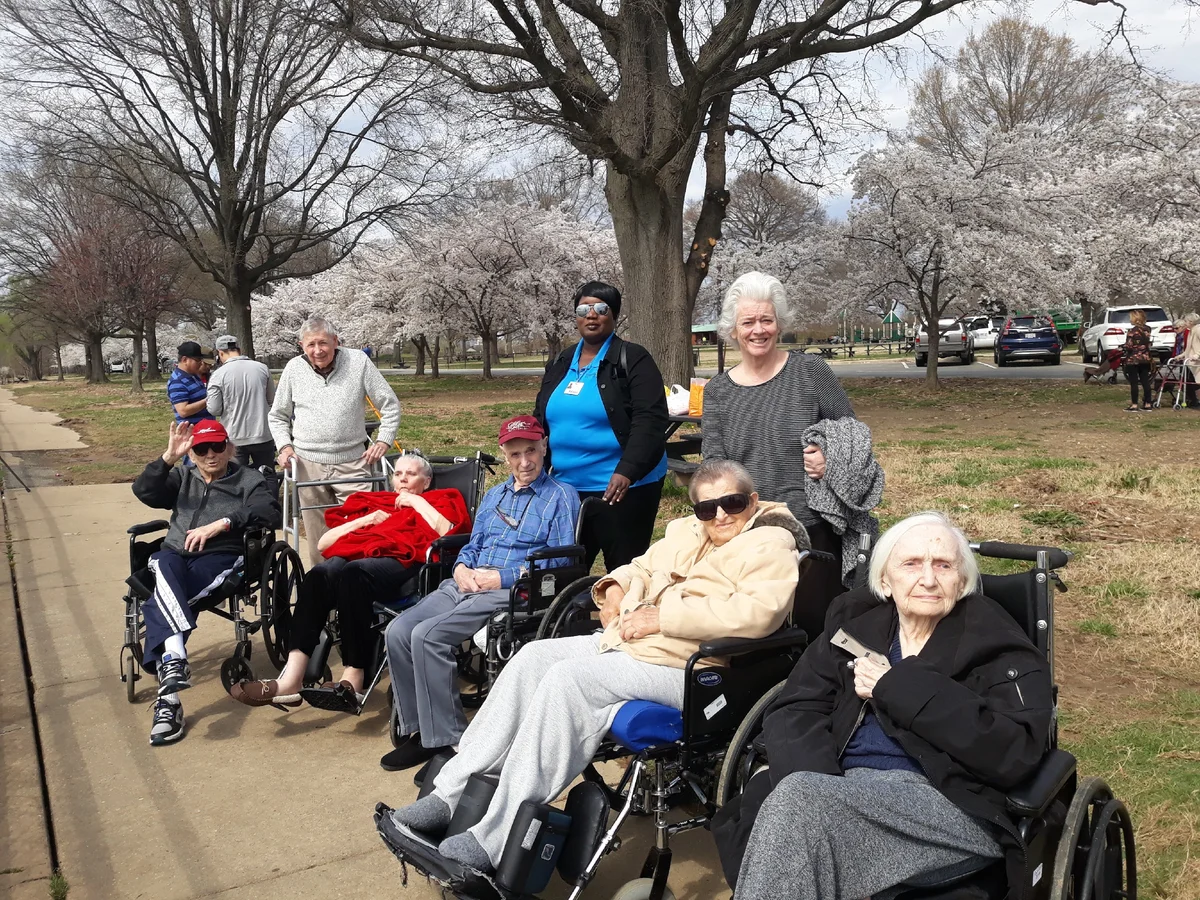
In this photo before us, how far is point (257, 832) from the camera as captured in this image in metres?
3.50

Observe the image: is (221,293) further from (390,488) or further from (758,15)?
(390,488)

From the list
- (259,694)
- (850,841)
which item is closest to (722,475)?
(850,841)

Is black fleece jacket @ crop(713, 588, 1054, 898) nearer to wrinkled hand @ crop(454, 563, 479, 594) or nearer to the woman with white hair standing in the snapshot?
the woman with white hair standing

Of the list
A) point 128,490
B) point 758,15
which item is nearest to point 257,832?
point 128,490

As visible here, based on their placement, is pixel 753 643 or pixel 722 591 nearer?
pixel 753 643

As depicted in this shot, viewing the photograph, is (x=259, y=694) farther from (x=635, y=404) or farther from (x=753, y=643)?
(x=753, y=643)

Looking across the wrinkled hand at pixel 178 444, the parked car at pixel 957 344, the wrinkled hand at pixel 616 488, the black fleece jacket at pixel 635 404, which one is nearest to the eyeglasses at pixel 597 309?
the black fleece jacket at pixel 635 404

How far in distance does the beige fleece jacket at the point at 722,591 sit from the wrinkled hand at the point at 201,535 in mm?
2427

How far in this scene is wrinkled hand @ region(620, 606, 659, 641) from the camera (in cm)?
309

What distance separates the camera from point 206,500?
4.94 meters

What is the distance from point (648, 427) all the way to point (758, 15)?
32.2 feet

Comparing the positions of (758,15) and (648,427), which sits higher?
(758,15)

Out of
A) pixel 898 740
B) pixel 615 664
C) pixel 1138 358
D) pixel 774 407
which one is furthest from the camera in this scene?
pixel 1138 358

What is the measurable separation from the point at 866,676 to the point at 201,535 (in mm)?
3449
